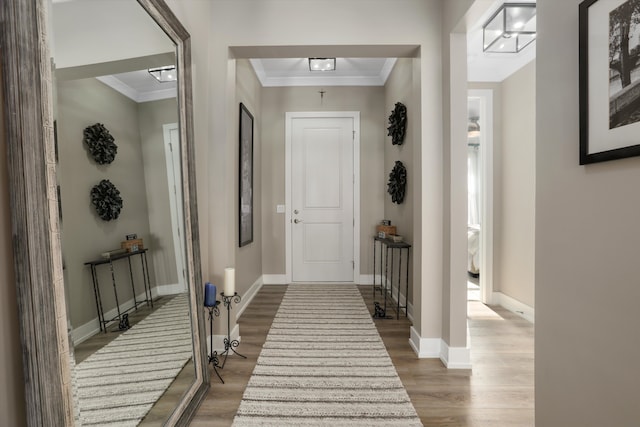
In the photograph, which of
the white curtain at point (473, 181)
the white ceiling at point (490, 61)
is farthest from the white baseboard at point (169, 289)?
the white curtain at point (473, 181)

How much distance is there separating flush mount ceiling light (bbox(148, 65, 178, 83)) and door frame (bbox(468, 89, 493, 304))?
316cm

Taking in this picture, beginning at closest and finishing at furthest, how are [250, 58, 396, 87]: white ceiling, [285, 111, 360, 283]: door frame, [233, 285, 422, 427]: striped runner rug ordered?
[233, 285, 422, 427]: striped runner rug
[250, 58, 396, 87]: white ceiling
[285, 111, 360, 283]: door frame

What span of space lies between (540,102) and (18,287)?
1.83 metres

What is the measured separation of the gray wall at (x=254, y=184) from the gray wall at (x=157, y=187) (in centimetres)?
156

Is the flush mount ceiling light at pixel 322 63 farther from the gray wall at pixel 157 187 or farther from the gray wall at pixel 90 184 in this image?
the gray wall at pixel 90 184

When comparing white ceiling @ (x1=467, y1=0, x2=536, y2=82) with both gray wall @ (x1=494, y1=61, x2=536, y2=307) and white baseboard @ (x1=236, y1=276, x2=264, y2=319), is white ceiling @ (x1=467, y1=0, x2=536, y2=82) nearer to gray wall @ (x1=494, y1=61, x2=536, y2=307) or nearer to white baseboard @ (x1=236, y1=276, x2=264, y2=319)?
gray wall @ (x1=494, y1=61, x2=536, y2=307)

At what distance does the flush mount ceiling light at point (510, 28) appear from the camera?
256cm

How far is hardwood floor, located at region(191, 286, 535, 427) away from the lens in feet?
5.90

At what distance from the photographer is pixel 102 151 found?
115 cm

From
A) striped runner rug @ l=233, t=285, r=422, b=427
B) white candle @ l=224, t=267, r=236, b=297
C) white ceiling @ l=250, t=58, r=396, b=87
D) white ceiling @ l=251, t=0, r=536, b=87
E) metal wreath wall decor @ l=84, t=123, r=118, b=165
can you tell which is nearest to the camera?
metal wreath wall decor @ l=84, t=123, r=118, b=165

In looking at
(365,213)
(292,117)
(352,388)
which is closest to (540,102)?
(352,388)

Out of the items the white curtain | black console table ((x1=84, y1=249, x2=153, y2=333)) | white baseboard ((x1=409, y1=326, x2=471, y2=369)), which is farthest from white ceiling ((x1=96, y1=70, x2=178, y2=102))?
the white curtain

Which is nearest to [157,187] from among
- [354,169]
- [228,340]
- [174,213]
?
[174,213]

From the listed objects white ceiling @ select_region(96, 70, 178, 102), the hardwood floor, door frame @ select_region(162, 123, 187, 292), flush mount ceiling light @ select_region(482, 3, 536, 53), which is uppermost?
flush mount ceiling light @ select_region(482, 3, 536, 53)
